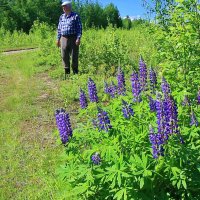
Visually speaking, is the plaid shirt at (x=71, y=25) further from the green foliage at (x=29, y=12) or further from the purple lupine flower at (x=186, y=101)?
the green foliage at (x=29, y=12)

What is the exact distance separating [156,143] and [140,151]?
0.43m

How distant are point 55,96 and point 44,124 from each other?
6.64 ft

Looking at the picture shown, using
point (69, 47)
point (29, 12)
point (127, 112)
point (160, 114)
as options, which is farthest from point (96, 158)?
point (29, 12)

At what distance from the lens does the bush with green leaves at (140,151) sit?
3.10 meters

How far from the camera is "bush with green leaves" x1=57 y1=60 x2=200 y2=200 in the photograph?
3.10 metres

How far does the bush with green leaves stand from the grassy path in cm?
80

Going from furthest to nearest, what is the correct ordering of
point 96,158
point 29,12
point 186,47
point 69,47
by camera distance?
1. point 29,12
2. point 69,47
3. point 186,47
4. point 96,158

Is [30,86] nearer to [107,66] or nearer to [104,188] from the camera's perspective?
[107,66]

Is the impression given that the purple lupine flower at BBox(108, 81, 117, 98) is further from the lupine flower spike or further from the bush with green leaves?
the bush with green leaves

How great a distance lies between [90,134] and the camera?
155 inches

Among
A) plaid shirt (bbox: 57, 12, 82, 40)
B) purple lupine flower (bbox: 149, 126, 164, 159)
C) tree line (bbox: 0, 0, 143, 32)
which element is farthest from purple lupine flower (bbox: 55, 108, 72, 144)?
tree line (bbox: 0, 0, 143, 32)

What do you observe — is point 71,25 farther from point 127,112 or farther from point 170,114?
point 170,114

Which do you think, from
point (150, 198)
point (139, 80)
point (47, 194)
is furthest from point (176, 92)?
point (47, 194)

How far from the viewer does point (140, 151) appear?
3475mm
